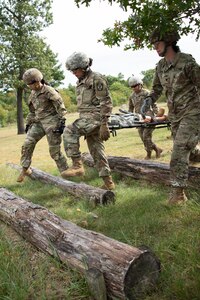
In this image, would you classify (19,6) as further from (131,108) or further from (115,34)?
(115,34)

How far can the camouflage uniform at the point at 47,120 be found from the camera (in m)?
7.36

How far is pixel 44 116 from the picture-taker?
752cm

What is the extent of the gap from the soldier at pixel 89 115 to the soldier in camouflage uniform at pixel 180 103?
1.18 meters

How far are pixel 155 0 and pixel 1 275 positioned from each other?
9.60 ft

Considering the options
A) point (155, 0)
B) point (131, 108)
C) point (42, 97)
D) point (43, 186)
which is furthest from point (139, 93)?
point (155, 0)

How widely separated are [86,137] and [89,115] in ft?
1.40

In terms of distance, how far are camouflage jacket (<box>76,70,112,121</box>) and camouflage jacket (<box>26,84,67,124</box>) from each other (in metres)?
1.05

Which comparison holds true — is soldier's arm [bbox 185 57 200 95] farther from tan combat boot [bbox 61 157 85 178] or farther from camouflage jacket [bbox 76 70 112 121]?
tan combat boot [bbox 61 157 85 178]

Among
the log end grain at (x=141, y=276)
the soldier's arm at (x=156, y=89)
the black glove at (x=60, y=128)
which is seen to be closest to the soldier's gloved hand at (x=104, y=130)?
the soldier's arm at (x=156, y=89)

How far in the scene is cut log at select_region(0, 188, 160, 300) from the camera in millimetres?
2822

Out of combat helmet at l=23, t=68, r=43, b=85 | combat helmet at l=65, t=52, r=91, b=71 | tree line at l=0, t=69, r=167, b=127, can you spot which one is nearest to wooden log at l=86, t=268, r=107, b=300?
combat helmet at l=65, t=52, r=91, b=71

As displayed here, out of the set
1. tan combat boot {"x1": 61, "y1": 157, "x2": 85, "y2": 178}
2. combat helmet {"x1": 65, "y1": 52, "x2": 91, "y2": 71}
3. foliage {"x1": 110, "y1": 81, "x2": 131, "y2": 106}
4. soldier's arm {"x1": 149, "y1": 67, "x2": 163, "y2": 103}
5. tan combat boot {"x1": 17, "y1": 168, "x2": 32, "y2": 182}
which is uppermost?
foliage {"x1": 110, "y1": 81, "x2": 131, "y2": 106}

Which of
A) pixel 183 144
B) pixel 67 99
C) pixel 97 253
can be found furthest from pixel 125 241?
pixel 67 99

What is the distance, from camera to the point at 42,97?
293 inches
